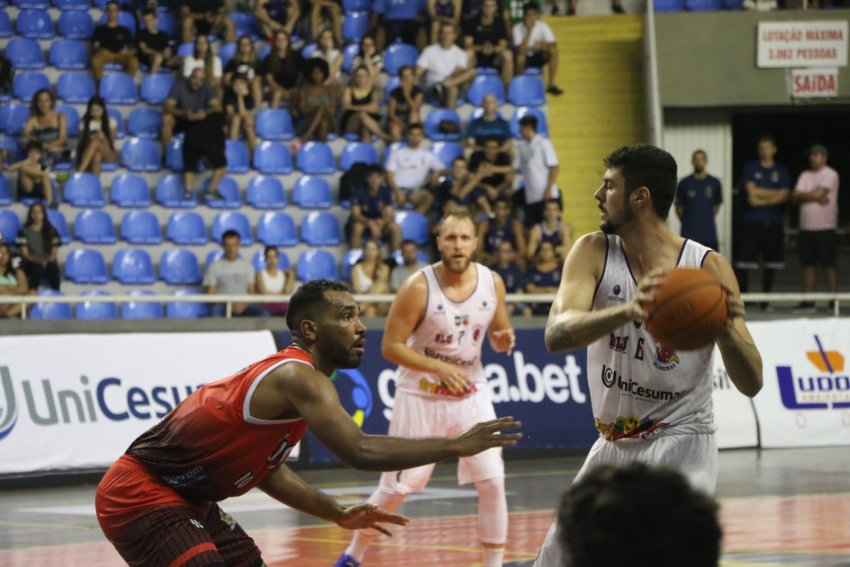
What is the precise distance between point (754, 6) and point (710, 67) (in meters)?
1.13

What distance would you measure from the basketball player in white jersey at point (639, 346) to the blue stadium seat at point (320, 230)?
12864 millimetres

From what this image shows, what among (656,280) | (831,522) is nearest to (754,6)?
(831,522)

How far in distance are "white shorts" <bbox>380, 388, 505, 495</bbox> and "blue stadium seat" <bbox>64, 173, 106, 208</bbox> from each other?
963cm

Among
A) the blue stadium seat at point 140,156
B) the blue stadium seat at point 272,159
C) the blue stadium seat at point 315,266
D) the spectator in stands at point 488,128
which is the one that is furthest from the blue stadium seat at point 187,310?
the spectator in stands at point 488,128

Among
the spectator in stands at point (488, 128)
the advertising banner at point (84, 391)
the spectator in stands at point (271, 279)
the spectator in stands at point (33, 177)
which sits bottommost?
the advertising banner at point (84, 391)

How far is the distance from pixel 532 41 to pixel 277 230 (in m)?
5.14

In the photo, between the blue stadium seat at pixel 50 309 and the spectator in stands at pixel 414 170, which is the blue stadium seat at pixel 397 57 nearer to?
the spectator in stands at pixel 414 170

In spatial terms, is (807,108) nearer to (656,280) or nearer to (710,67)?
(710,67)

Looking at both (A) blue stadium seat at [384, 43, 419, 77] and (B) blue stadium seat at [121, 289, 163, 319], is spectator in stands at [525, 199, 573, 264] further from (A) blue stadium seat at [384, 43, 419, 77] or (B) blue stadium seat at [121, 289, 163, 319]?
(B) blue stadium seat at [121, 289, 163, 319]

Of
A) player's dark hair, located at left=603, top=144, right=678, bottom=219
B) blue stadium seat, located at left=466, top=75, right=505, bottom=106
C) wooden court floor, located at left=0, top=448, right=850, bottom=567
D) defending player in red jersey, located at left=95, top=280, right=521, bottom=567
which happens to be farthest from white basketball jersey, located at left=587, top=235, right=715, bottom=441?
blue stadium seat, located at left=466, top=75, right=505, bottom=106

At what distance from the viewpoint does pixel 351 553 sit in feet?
27.7

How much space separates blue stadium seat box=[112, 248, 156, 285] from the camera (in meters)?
17.3

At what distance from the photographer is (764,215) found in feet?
61.6

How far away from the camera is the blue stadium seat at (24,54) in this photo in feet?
63.4
